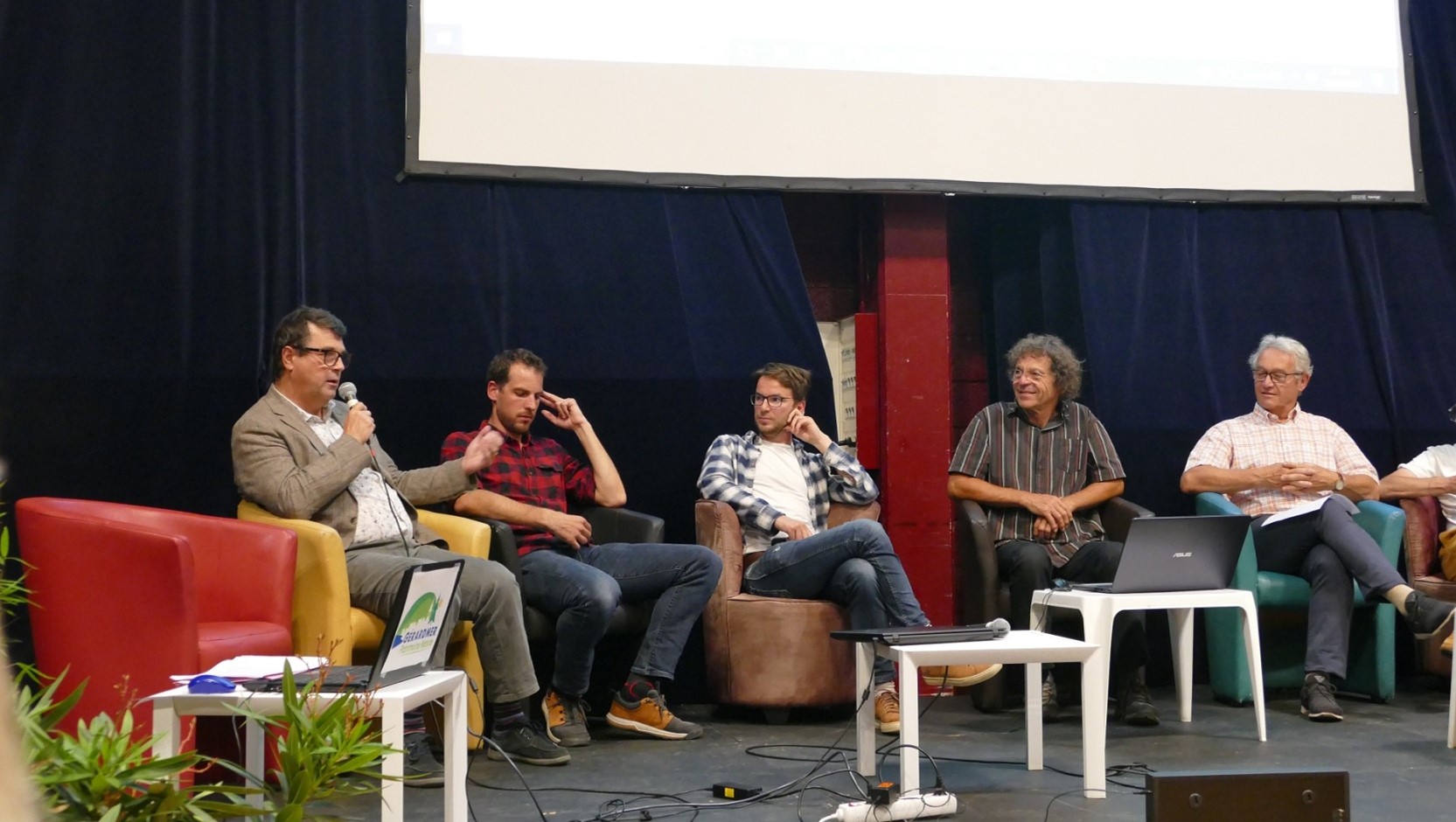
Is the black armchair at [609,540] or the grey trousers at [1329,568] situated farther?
the grey trousers at [1329,568]

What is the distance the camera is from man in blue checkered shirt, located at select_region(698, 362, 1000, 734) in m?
3.71

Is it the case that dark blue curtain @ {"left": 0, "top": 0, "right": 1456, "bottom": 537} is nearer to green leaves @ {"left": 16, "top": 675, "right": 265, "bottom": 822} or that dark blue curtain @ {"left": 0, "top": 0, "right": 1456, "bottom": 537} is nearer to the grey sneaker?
the grey sneaker

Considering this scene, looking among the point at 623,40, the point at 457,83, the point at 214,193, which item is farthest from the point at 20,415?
the point at 623,40

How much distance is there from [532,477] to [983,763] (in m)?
1.51

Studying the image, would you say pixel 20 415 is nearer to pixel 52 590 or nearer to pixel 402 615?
pixel 52 590

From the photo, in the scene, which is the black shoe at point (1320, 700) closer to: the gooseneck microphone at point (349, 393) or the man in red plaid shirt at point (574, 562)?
the man in red plaid shirt at point (574, 562)

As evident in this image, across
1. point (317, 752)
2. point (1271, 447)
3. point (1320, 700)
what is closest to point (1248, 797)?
point (317, 752)

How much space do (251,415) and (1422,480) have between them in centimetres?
355

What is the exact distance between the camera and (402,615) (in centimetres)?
216

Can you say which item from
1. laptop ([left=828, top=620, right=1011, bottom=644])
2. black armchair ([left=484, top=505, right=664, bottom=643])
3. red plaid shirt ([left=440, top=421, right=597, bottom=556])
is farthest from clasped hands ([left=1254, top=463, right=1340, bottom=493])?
red plaid shirt ([left=440, top=421, right=597, bottom=556])

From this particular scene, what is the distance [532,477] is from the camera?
3834 mm

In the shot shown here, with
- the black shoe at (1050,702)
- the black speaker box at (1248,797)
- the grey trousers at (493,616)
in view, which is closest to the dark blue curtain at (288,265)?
the grey trousers at (493,616)

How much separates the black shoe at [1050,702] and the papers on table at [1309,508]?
859 millimetres

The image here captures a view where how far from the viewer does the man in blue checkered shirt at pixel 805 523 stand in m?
3.71
